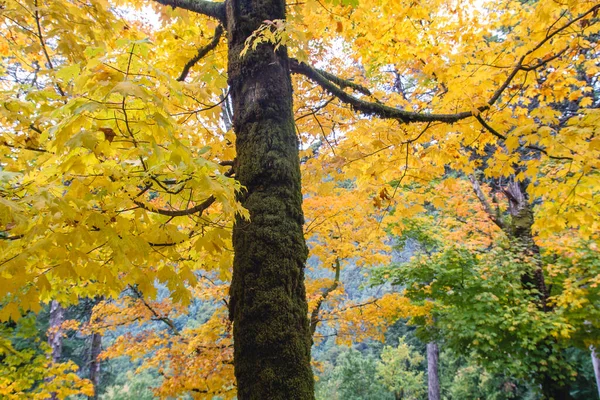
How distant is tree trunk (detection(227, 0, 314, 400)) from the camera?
152 centimetres

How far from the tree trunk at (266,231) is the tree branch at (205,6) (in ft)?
0.41

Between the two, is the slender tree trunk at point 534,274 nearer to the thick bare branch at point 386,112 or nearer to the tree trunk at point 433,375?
the thick bare branch at point 386,112

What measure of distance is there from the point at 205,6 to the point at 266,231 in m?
1.74

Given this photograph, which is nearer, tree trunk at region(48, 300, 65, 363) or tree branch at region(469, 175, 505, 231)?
tree trunk at region(48, 300, 65, 363)

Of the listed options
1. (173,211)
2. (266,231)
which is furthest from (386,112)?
(173,211)

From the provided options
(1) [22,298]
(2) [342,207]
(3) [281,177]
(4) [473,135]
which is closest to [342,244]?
(2) [342,207]

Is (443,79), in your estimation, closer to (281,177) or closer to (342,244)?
(281,177)

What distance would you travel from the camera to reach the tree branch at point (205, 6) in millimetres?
2336

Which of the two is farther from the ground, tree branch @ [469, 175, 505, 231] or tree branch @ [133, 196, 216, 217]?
tree branch @ [469, 175, 505, 231]

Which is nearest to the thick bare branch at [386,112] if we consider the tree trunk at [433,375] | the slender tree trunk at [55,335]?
the slender tree trunk at [55,335]

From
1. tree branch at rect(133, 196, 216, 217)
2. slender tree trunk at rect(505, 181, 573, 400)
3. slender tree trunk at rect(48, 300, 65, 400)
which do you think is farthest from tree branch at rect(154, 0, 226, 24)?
slender tree trunk at rect(48, 300, 65, 400)

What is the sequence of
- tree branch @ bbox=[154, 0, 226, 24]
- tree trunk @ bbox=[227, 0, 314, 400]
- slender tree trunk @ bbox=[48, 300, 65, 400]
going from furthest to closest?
1. slender tree trunk @ bbox=[48, 300, 65, 400]
2. tree branch @ bbox=[154, 0, 226, 24]
3. tree trunk @ bbox=[227, 0, 314, 400]

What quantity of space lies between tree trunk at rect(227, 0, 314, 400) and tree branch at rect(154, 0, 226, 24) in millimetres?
126

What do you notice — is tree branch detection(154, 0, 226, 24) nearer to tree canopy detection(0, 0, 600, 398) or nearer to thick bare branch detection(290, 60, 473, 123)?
tree canopy detection(0, 0, 600, 398)
